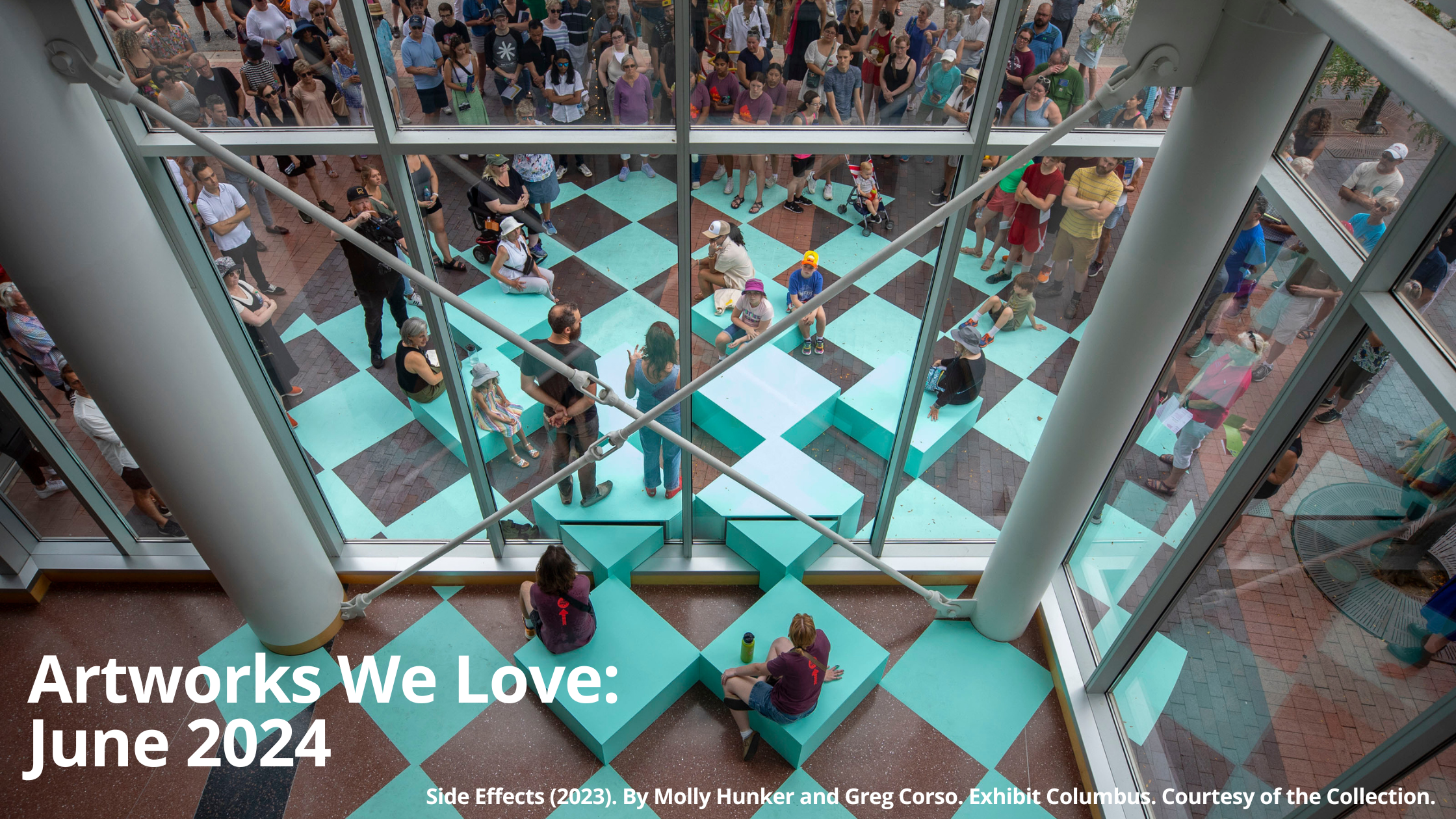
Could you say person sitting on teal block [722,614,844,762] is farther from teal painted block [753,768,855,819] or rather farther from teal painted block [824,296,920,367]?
teal painted block [824,296,920,367]

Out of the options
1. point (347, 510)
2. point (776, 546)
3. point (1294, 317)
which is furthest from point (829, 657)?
point (347, 510)

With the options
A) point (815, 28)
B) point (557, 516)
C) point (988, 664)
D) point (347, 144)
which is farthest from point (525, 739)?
point (815, 28)

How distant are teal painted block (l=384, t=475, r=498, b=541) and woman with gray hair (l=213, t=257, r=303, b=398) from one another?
93 cm

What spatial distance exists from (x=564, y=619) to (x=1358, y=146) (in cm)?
361

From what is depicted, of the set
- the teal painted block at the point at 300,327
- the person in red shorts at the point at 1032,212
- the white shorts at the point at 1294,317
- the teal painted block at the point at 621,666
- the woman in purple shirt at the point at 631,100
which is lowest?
the teal painted block at the point at 621,666

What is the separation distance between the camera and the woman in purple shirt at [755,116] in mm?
3320

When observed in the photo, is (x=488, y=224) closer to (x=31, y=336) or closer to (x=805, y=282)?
(x=805, y=282)

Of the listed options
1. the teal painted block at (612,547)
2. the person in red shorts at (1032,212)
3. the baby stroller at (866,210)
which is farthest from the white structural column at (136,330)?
the person in red shorts at (1032,212)

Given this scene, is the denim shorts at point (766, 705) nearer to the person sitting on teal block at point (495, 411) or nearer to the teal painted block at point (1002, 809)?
the teal painted block at point (1002, 809)

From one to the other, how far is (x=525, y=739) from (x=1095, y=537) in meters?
3.02

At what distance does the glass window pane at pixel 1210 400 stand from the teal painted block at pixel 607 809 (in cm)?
241

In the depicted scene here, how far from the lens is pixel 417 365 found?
14.2 feet

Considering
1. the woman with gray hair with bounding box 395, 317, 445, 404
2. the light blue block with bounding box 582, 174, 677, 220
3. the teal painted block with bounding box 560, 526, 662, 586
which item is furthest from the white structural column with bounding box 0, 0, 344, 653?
the light blue block with bounding box 582, 174, 677, 220

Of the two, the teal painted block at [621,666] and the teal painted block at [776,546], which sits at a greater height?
the teal painted block at [776,546]
